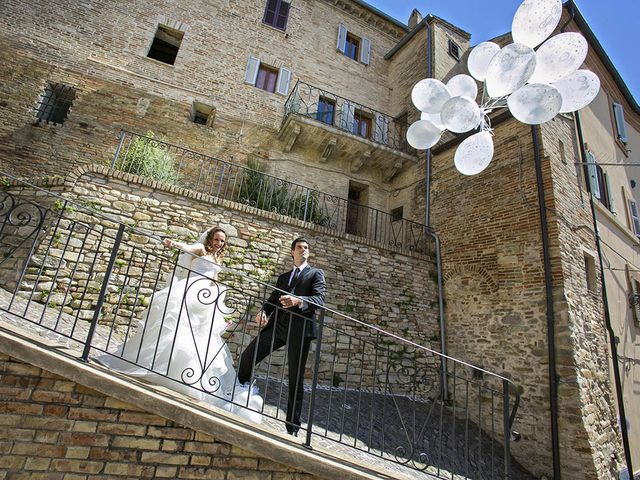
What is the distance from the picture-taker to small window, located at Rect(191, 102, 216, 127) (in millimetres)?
9867

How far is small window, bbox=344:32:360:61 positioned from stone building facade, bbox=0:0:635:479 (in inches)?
2.7

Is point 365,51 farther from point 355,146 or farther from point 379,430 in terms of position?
point 379,430

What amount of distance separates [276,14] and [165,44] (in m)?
4.08

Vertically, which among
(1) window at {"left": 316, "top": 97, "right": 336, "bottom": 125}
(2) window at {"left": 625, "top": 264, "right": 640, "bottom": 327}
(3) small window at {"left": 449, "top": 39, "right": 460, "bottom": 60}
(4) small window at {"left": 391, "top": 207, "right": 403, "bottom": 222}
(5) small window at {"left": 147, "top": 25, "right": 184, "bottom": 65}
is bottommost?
(2) window at {"left": 625, "top": 264, "right": 640, "bottom": 327}

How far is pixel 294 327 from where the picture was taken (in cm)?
312

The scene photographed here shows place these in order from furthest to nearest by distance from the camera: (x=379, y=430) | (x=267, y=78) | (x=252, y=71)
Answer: (x=267, y=78), (x=252, y=71), (x=379, y=430)

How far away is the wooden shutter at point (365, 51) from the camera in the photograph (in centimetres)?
1298

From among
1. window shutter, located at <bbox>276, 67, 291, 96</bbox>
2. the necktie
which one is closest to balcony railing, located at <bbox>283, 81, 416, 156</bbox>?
window shutter, located at <bbox>276, 67, 291, 96</bbox>

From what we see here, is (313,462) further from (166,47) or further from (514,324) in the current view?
(166,47)

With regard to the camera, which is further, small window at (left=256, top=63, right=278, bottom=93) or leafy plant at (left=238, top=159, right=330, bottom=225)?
small window at (left=256, top=63, right=278, bottom=93)

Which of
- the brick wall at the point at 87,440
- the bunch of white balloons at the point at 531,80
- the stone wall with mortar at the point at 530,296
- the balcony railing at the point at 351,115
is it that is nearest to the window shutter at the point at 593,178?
the stone wall with mortar at the point at 530,296

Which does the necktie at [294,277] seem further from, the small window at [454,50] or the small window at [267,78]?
the small window at [454,50]

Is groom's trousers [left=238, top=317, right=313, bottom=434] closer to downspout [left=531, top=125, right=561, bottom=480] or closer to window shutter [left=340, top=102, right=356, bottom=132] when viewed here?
downspout [left=531, top=125, right=561, bottom=480]

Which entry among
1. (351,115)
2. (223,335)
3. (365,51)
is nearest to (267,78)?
(351,115)
